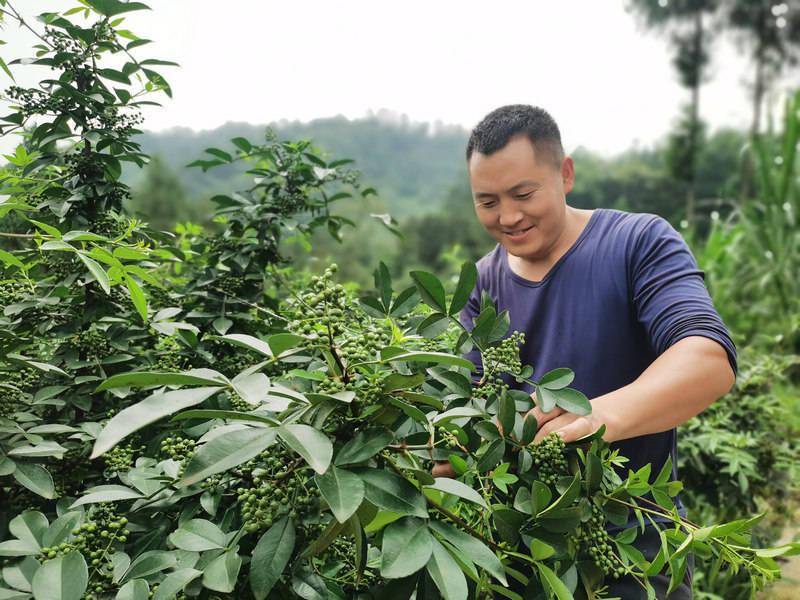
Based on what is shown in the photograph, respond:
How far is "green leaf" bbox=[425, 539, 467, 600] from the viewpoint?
43 centimetres

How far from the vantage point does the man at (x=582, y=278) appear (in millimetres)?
1053

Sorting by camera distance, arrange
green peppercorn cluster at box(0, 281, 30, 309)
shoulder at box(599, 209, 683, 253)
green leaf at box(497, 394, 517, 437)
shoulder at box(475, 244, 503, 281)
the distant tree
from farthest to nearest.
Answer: the distant tree, shoulder at box(475, 244, 503, 281), shoulder at box(599, 209, 683, 253), green peppercorn cluster at box(0, 281, 30, 309), green leaf at box(497, 394, 517, 437)

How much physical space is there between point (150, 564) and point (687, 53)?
2066 cm

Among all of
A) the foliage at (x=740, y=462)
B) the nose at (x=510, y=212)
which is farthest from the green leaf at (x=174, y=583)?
the foliage at (x=740, y=462)

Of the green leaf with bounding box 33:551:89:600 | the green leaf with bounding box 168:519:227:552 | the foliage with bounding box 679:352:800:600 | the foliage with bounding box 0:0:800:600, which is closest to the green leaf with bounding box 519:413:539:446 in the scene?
the foliage with bounding box 0:0:800:600

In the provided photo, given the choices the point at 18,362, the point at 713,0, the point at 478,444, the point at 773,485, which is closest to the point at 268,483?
the point at 478,444

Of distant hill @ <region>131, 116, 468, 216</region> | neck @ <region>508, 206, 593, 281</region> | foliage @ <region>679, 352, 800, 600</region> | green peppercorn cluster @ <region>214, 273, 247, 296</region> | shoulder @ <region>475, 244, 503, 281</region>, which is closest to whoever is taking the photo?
green peppercorn cluster @ <region>214, 273, 247, 296</region>

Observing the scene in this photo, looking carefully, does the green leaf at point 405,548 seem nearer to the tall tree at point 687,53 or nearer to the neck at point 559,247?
the neck at point 559,247

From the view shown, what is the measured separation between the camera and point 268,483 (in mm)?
498

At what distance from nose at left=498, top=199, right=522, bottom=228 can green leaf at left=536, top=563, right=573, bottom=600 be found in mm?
797

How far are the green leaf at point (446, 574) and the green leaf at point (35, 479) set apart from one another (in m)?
0.41

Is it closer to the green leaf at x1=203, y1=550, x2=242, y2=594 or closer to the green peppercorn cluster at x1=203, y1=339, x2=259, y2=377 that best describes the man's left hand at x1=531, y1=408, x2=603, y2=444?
the green leaf at x1=203, y1=550, x2=242, y2=594

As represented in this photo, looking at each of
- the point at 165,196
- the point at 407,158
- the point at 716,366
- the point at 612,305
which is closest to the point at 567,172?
the point at 612,305

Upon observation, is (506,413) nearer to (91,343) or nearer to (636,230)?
(91,343)
